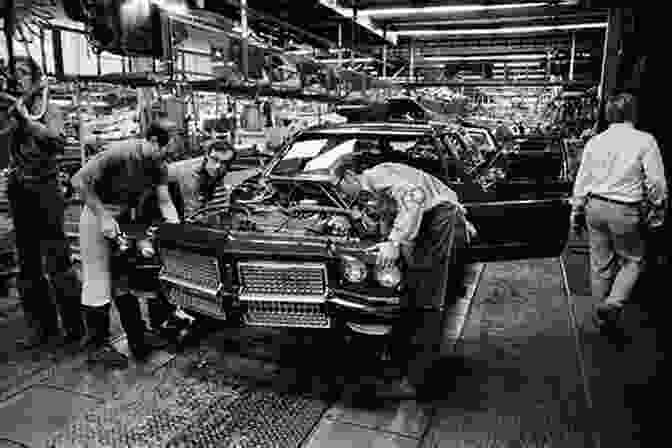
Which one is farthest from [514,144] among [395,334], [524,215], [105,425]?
[105,425]

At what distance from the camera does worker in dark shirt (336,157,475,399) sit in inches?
118

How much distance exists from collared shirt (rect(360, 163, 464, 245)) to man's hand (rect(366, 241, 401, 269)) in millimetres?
52

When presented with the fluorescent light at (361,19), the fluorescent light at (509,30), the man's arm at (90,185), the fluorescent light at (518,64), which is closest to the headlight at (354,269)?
the man's arm at (90,185)

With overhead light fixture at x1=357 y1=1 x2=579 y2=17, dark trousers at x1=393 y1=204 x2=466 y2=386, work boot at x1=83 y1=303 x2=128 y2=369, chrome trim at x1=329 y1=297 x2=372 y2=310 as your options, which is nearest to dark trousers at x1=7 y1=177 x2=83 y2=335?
work boot at x1=83 y1=303 x2=128 y2=369

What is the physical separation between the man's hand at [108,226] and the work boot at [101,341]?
25.9 inches

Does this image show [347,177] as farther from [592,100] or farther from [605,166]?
[592,100]

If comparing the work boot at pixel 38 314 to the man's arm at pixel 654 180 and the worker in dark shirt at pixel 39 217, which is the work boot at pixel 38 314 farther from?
the man's arm at pixel 654 180

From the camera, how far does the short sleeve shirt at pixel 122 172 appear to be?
355 centimetres

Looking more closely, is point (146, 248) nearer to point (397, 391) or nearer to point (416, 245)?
point (416, 245)

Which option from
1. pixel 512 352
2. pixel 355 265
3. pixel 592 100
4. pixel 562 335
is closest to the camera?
pixel 355 265

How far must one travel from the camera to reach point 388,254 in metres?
2.93

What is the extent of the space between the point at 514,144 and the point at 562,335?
14.7 feet

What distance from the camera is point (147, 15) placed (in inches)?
189

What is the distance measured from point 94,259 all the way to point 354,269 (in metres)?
2.12
